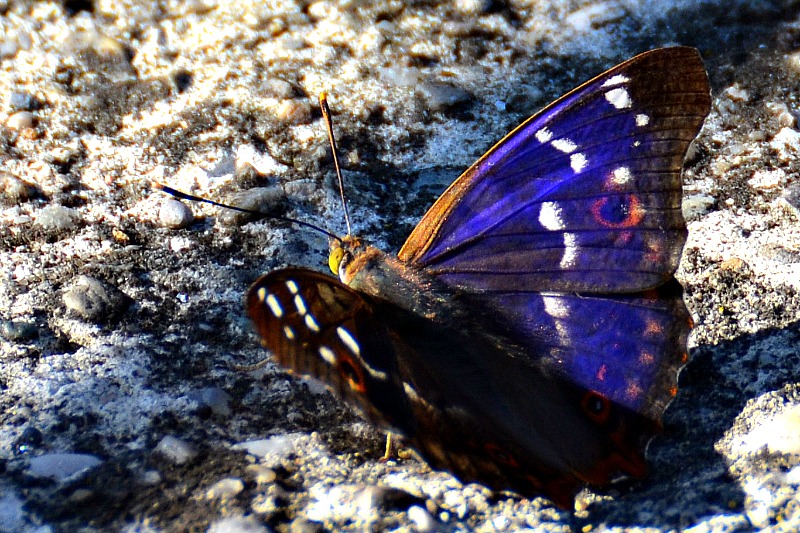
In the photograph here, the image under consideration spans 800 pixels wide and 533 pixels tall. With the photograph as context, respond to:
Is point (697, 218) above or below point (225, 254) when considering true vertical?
below

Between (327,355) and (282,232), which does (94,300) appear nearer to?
(282,232)

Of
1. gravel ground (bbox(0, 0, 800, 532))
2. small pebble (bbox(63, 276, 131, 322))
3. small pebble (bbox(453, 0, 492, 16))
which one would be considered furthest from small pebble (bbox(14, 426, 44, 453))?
small pebble (bbox(453, 0, 492, 16))

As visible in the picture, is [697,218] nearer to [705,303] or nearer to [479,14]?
[705,303]

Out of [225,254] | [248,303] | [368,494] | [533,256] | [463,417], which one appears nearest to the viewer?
[248,303]

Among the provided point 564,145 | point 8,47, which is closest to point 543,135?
point 564,145

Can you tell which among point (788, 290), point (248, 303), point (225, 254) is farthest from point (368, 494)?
point (788, 290)

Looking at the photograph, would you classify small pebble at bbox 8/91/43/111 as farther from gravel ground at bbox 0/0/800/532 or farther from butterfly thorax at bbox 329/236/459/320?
butterfly thorax at bbox 329/236/459/320

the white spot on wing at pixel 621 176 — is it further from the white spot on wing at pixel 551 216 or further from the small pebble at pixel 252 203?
the small pebble at pixel 252 203

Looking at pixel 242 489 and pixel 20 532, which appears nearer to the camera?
pixel 20 532
